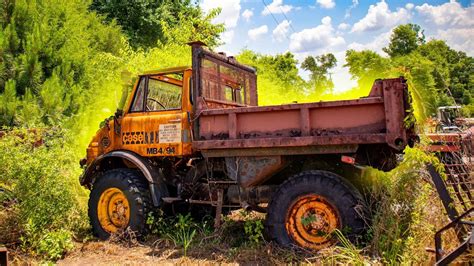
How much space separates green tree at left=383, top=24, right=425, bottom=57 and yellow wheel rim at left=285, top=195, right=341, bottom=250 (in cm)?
4272

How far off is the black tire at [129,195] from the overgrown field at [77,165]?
0.21 meters

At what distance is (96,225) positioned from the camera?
678 cm

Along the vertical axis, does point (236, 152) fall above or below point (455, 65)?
below

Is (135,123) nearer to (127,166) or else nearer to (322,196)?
(127,166)

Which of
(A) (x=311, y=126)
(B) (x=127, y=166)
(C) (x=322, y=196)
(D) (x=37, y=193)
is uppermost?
(A) (x=311, y=126)

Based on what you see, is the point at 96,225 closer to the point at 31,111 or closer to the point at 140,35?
the point at 31,111

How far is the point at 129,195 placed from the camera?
646cm

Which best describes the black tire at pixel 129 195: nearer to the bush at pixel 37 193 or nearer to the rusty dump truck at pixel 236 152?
the rusty dump truck at pixel 236 152

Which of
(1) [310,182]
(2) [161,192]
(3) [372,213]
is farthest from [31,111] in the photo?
(3) [372,213]

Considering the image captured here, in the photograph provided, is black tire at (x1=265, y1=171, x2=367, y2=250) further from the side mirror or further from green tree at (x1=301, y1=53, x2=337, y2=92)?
green tree at (x1=301, y1=53, x2=337, y2=92)

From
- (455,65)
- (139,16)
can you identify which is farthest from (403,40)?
(139,16)

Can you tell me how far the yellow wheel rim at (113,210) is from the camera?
6.59 m

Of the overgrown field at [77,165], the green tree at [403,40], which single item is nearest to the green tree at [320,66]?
the green tree at [403,40]

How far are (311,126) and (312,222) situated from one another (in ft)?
3.80
